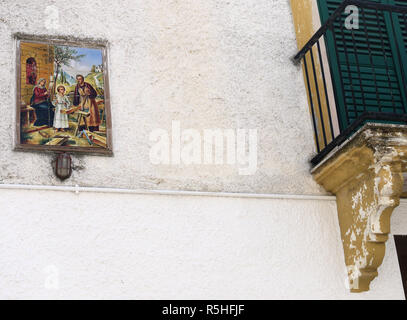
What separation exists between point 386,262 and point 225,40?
215 cm

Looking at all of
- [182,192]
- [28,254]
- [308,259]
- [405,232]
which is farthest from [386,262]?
[28,254]

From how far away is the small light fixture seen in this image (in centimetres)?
450

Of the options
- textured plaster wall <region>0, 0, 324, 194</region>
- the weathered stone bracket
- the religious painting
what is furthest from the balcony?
the religious painting

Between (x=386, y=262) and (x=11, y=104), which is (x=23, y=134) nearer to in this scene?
(x=11, y=104)

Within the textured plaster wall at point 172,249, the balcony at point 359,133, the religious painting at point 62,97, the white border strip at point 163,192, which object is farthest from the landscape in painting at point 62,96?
the balcony at point 359,133

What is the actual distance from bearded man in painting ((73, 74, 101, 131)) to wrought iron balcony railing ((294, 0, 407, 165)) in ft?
5.57

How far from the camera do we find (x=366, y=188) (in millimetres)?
4695

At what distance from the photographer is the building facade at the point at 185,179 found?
4387mm

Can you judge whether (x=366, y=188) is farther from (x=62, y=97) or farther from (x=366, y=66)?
(x=62, y=97)

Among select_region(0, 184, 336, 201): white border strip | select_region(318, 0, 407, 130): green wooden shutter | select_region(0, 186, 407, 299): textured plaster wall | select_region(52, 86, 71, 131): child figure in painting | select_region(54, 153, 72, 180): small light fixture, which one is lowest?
select_region(0, 186, 407, 299): textured plaster wall

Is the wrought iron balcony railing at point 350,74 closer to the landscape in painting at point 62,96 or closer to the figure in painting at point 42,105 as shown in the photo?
the landscape in painting at point 62,96

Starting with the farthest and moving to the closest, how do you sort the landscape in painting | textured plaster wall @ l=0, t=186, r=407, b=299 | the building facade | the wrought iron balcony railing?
1. the wrought iron balcony railing
2. the landscape in painting
3. the building facade
4. textured plaster wall @ l=0, t=186, r=407, b=299

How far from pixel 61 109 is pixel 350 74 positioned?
218cm

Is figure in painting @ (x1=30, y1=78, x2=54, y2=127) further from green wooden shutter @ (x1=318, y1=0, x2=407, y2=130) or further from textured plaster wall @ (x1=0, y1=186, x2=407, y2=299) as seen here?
green wooden shutter @ (x1=318, y1=0, x2=407, y2=130)
